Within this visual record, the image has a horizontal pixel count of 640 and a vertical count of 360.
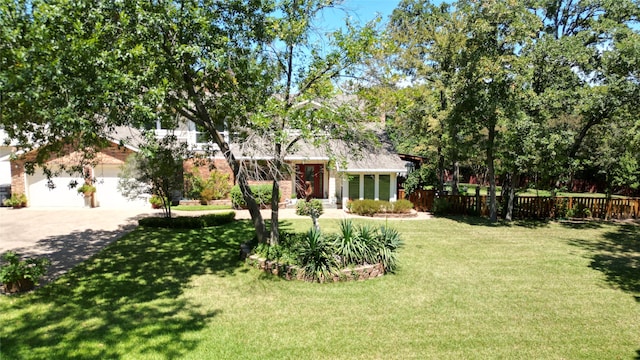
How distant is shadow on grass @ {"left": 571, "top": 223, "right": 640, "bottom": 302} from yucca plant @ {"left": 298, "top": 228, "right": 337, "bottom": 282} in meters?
7.50

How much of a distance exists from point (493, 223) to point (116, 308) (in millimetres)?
16870

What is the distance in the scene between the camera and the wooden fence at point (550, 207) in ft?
66.0

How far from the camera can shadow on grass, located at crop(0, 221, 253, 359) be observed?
6.00 m

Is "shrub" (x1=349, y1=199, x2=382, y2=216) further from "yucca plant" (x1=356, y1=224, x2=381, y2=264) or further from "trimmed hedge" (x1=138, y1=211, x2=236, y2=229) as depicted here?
"yucca plant" (x1=356, y1=224, x2=381, y2=264)

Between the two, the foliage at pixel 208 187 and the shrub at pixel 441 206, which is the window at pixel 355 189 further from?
the foliage at pixel 208 187

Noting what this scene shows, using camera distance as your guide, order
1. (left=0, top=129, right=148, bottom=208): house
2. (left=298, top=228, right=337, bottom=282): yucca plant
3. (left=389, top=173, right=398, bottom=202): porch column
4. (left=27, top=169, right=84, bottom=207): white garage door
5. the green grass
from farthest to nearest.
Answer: (left=389, top=173, right=398, bottom=202): porch column
(left=27, top=169, right=84, bottom=207): white garage door
(left=0, top=129, right=148, bottom=208): house
the green grass
(left=298, top=228, right=337, bottom=282): yucca plant

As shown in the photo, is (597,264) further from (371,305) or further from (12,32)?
(12,32)

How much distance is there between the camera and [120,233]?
14359 millimetres

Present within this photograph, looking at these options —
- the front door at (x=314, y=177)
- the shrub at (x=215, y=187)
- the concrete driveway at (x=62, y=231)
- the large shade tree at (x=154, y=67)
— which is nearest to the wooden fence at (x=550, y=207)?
the front door at (x=314, y=177)

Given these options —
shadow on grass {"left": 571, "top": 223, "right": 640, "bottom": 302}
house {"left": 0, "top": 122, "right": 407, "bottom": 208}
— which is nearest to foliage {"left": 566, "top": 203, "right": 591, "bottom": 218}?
shadow on grass {"left": 571, "top": 223, "right": 640, "bottom": 302}

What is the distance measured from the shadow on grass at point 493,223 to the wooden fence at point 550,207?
0.69m

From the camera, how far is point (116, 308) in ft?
24.6

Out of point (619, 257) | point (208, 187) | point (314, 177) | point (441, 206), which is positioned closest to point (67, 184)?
point (208, 187)

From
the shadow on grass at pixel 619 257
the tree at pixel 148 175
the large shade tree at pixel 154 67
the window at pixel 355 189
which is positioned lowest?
the shadow on grass at pixel 619 257
